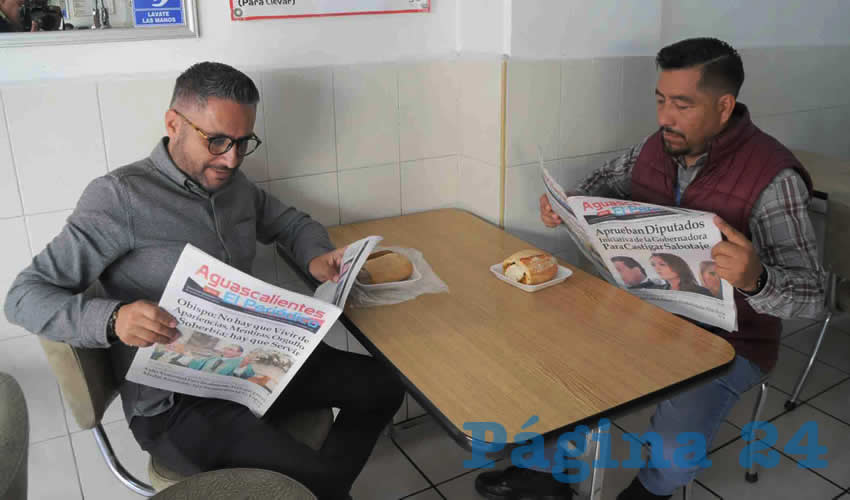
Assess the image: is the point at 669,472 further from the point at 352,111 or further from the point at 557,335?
the point at 352,111

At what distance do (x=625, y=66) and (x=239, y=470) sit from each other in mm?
1666

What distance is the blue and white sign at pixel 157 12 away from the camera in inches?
66.1

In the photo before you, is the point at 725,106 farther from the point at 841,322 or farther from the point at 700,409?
the point at 841,322

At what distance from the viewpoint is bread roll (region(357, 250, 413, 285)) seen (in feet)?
5.26

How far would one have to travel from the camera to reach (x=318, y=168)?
6.63ft

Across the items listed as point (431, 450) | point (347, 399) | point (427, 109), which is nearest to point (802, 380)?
point (431, 450)

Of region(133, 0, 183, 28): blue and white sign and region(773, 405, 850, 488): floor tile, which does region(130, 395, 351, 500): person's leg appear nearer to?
region(133, 0, 183, 28): blue and white sign

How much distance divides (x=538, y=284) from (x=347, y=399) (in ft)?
1.74

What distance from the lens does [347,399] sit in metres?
1.61

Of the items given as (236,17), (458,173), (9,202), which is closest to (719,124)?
(458,173)

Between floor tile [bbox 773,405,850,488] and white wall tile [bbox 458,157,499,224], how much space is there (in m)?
1.22

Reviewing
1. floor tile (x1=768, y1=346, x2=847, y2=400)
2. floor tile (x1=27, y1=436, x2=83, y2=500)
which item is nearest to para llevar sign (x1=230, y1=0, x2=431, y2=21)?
floor tile (x1=27, y1=436, x2=83, y2=500)

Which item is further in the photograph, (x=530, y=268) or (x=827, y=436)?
(x=827, y=436)

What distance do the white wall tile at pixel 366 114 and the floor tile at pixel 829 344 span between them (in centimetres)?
194
